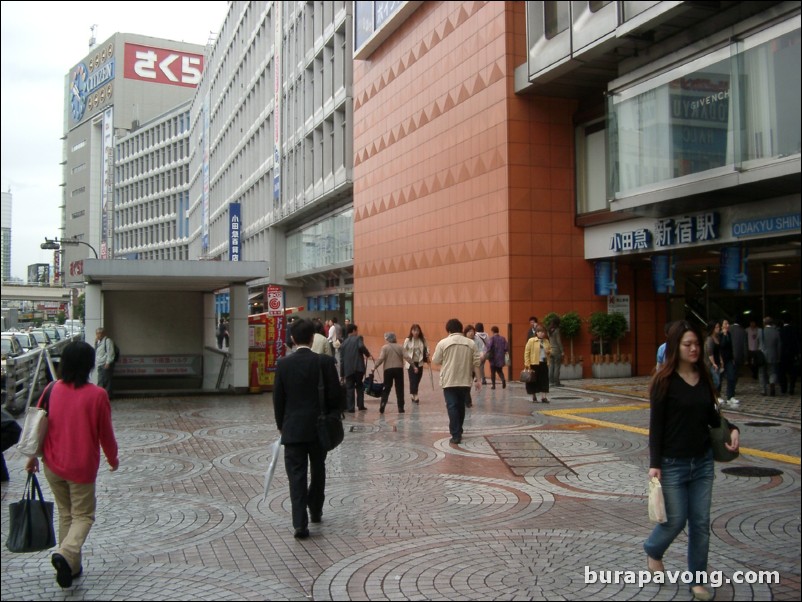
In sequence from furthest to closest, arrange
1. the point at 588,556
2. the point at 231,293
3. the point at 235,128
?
the point at 235,128 → the point at 231,293 → the point at 588,556

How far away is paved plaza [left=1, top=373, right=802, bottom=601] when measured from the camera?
16.4 ft

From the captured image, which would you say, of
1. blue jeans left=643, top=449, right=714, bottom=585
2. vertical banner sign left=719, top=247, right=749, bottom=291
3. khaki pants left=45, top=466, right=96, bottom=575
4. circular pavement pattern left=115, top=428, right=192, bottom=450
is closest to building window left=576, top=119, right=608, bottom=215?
vertical banner sign left=719, top=247, right=749, bottom=291

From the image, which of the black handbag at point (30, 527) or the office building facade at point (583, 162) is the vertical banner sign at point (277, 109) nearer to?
the office building facade at point (583, 162)

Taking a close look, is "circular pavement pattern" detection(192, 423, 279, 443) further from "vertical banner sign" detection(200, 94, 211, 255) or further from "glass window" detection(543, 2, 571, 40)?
"vertical banner sign" detection(200, 94, 211, 255)

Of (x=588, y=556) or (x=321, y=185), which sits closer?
(x=588, y=556)

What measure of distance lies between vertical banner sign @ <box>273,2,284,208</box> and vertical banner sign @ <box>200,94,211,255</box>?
26.6 m

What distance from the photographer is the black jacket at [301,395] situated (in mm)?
6285

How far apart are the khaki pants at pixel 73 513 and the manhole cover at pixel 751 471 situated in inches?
265

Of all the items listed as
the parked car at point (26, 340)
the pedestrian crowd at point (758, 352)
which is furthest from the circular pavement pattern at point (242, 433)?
the parked car at point (26, 340)

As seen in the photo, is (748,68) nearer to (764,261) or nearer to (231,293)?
(764,261)

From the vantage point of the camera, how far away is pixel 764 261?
65.4 feet

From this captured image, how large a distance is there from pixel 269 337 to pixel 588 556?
577 inches

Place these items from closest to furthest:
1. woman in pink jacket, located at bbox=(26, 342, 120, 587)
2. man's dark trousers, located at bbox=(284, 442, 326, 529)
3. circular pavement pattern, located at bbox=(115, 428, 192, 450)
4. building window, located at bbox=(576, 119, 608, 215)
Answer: woman in pink jacket, located at bbox=(26, 342, 120, 587) → man's dark trousers, located at bbox=(284, 442, 326, 529) → circular pavement pattern, located at bbox=(115, 428, 192, 450) → building window, located at bbox=(576, 119, 608, 215)

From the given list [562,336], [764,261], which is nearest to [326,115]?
[562,336]
